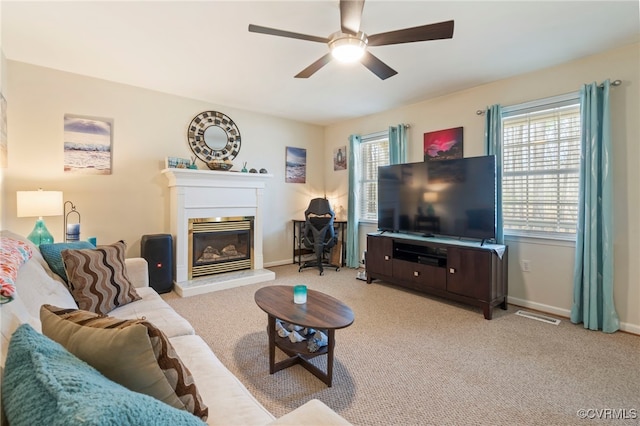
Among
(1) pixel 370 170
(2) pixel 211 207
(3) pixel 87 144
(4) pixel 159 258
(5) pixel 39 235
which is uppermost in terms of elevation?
(3) pixel 87 144

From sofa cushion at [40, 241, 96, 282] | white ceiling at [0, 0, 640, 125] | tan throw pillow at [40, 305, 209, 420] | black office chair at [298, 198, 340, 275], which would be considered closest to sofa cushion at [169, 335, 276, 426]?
tan throw pillow at [40, 305, 209, 420]

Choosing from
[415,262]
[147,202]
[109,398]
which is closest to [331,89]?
[415,262]

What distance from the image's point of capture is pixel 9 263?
50.7 inches

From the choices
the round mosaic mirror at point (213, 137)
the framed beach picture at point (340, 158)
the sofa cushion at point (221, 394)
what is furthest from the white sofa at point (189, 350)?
the framed beach picture at point (340, 158)

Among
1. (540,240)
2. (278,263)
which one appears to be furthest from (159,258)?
(540,240)

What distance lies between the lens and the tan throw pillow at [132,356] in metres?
0.76

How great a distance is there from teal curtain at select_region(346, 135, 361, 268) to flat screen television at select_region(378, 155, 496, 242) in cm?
86

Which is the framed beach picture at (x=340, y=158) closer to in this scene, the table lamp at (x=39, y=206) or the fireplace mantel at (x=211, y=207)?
the fireplace mantel at (x=211, y=207)

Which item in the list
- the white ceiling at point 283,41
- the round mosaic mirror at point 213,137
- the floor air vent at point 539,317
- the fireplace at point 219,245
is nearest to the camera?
the white ceiling at point 283,41

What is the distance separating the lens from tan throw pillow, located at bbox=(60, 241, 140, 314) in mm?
1924

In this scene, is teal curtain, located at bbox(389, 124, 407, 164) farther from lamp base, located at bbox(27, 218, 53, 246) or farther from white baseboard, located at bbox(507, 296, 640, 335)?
lamp base, located at bbox(27, 218, 53, 246)

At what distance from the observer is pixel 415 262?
370 cm

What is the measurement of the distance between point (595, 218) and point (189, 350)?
3.53 metres

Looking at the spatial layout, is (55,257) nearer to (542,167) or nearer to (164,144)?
(164,144)
